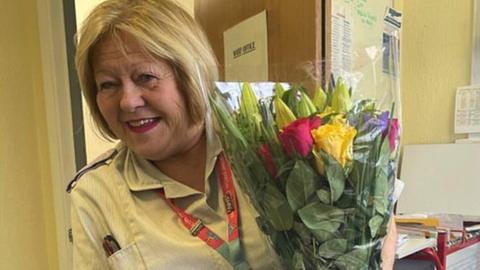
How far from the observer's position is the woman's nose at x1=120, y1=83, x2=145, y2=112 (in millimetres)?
755

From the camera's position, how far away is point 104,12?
0.80 meters

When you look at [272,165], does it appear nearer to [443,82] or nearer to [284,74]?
[284,74]

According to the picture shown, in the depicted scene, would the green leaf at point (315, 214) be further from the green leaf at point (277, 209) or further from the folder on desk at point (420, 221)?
the folder on desk at point (420, 221)

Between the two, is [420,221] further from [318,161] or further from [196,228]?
[318,161]

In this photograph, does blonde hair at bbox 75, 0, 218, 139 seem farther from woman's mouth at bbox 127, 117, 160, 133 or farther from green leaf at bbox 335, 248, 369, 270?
green leaf at bbox 335, 248, 369, 270

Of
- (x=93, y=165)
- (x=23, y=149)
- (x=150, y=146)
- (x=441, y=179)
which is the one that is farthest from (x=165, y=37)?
(x=441, y=179)

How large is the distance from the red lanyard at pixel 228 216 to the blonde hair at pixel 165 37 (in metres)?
0.10

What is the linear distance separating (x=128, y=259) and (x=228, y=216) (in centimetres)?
20

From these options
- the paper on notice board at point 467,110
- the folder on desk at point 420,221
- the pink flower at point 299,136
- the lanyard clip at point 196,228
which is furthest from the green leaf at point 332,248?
the paper on notice board at point 467,110

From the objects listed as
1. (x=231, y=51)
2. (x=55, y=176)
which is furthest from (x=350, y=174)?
(x=55, y=176)

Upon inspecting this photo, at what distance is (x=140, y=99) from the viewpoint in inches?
30.0

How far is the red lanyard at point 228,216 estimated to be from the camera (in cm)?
70

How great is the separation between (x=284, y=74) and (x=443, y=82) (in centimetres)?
213

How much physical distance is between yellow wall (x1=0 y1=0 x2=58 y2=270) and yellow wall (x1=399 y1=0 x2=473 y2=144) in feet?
6.20
